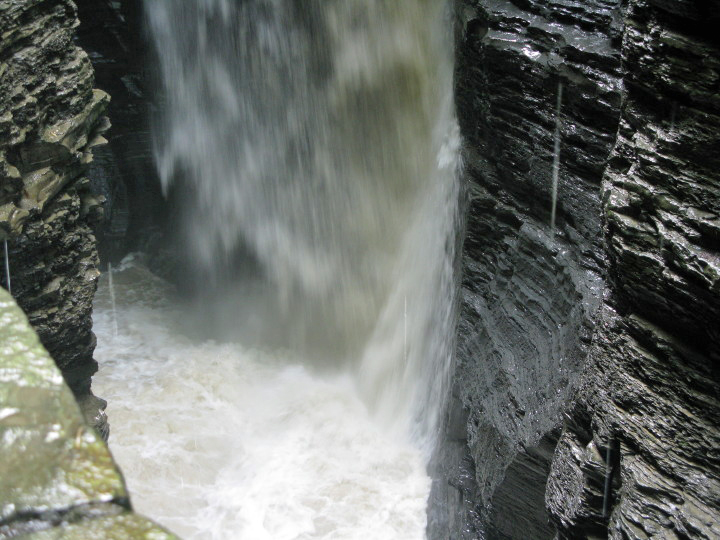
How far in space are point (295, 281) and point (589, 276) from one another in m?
6.09

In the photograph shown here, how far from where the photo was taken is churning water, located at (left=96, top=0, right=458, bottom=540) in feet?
A: 25.0

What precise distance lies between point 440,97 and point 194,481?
194 inches

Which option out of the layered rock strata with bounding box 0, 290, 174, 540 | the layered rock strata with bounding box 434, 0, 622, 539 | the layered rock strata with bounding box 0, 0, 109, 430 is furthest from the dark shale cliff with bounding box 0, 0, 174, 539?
the layered rock strata with bounding box 434, 0, 622, 539

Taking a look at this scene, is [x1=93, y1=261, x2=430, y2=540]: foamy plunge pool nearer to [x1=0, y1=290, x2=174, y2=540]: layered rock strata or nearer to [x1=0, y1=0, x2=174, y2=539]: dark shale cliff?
[x1=0, y1=0, x2=174, y2=539]: dark shale cliff

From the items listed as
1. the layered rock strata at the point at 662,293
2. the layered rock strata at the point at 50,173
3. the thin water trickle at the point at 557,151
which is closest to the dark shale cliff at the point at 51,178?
the layered rock strata at the point at 50,173

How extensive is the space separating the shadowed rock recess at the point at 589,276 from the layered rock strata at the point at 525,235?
0.05 ft

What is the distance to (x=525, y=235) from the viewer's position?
5738 millimetres

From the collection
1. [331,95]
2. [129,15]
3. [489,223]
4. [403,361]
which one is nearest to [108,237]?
[129,15]

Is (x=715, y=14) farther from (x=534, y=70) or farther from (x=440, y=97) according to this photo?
(x=440, y=97)

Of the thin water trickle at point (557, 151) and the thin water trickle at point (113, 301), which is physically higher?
the thin water trickle at point (557, 151)

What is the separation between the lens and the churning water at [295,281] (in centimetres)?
761

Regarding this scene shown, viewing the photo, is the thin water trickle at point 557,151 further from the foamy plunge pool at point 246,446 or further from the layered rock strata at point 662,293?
the foamy plunge pool at point 246,446

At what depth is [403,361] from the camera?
851cm

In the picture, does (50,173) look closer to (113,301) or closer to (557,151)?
(557,151)
